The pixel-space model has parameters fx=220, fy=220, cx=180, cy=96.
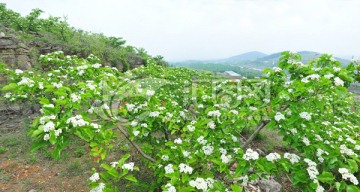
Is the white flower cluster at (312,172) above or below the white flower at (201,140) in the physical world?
below

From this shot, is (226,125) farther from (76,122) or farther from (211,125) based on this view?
(76,122)

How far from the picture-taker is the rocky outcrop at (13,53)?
38.9ft

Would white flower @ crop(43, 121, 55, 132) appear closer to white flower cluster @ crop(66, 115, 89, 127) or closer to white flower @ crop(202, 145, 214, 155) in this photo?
white flower cluster @ crop(66, 115, 89, 127)

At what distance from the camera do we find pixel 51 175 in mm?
6145

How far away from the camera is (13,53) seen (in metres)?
12.2

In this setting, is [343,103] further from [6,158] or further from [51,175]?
[6,158]

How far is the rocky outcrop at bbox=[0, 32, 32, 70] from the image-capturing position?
38.9 ft

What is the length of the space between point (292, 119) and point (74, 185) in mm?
5496

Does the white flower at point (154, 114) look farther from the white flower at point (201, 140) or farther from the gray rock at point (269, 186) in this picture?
the gray rock at point (269, 186)

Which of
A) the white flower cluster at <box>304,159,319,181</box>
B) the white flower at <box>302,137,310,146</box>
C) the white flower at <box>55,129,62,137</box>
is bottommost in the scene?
the white flower cluster at <box>304,159,319,181</box>

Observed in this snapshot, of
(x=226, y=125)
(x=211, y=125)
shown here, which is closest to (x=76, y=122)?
(x=211, y=125)

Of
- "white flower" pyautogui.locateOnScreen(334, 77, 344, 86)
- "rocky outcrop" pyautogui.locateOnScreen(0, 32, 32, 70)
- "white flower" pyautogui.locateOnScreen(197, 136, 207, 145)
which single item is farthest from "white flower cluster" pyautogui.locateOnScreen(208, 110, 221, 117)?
"rocky outcrop" pyautogui.locateOnScreen(0, 32, 32, 70)

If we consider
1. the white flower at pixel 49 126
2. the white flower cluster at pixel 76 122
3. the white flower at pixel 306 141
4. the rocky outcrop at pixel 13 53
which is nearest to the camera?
the white flower at pixel 49 126

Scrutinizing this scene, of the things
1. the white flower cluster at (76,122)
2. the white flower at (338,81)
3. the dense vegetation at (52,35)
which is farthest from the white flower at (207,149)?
the dense vegetation at (52,35)
